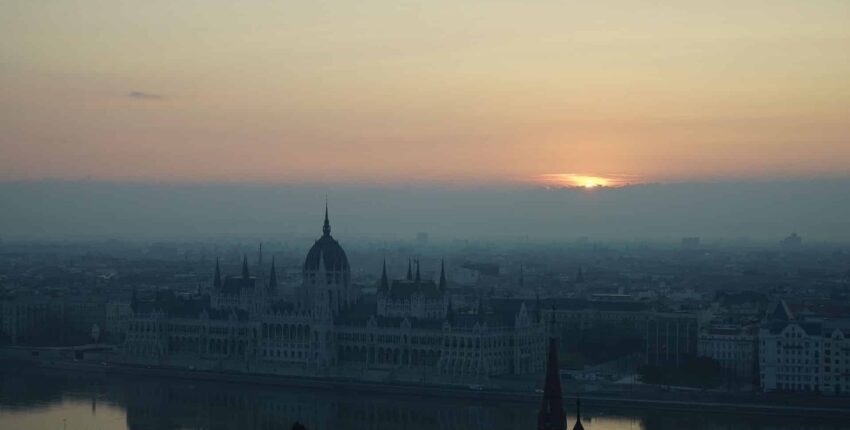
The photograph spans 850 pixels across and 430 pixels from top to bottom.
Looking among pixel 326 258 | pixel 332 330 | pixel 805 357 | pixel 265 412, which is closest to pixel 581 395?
pixel 805 357

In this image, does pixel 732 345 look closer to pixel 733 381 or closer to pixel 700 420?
pixel 733 381

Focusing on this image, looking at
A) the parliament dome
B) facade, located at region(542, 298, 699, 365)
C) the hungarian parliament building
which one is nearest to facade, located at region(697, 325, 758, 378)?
facade, located at region(542, 298, 699, 365)

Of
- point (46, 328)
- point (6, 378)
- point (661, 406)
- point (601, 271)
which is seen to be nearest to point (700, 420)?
point (661, 406)

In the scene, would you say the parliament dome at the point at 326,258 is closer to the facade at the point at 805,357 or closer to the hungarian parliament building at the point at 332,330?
the hungarian parliament building at the point at 332,330

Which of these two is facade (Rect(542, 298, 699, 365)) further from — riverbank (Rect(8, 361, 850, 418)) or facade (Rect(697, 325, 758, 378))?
riverbank (Rect(8, 361, 850, 418))

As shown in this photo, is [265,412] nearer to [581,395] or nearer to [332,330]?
[581,395]
